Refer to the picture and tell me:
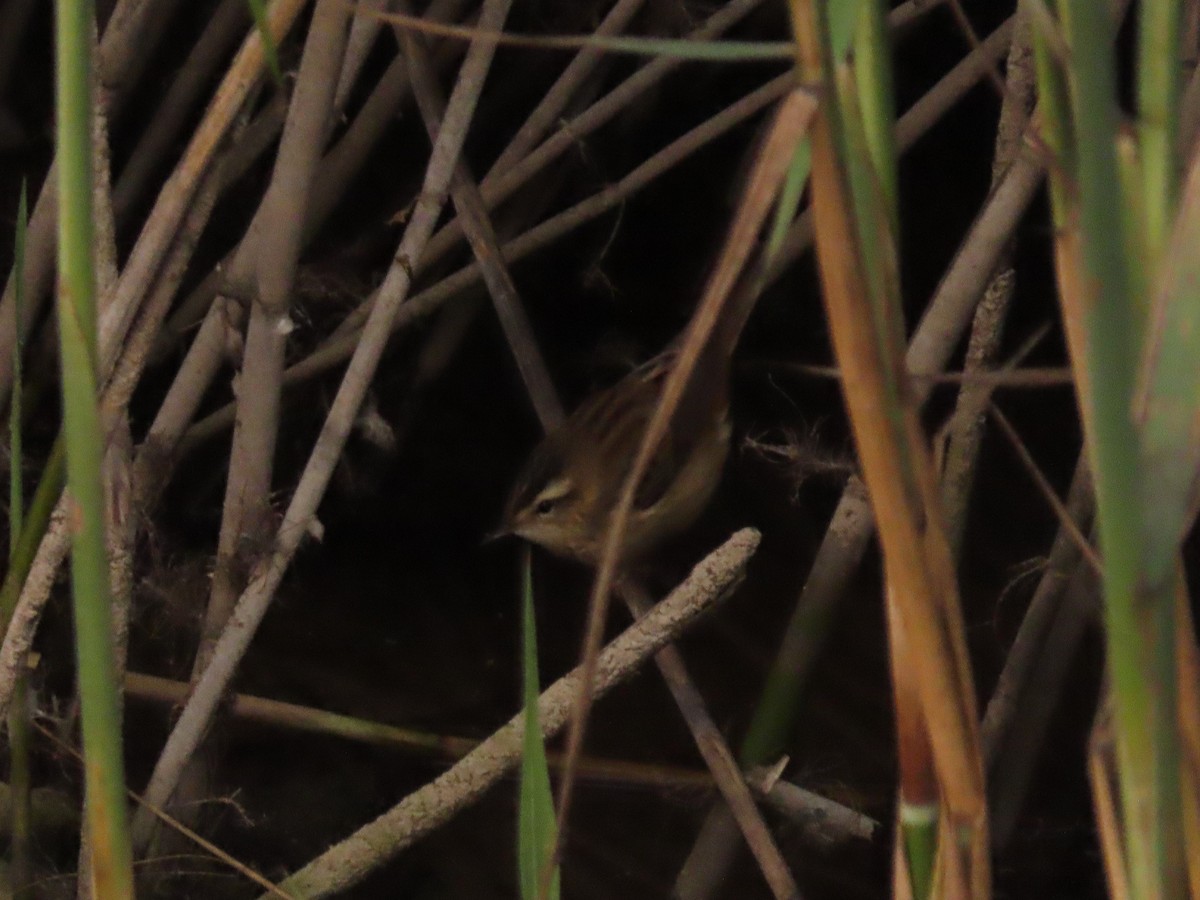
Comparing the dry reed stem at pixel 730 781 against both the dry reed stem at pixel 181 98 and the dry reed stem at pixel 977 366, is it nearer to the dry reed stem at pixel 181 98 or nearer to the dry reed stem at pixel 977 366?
the dry reed stem at pixel 977 366

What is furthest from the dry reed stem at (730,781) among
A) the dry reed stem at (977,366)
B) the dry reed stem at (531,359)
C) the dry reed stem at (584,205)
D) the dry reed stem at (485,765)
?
the dry reed stem at (584,205)

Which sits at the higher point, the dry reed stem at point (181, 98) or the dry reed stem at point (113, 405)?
the dry reed stem at point (181, 98)

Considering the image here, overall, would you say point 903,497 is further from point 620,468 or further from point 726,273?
point 620,468

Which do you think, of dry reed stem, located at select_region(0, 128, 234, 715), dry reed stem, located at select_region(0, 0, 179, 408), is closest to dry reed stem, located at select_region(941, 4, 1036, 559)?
dry reed stem, located at select_region(0, 128, 234, 715)

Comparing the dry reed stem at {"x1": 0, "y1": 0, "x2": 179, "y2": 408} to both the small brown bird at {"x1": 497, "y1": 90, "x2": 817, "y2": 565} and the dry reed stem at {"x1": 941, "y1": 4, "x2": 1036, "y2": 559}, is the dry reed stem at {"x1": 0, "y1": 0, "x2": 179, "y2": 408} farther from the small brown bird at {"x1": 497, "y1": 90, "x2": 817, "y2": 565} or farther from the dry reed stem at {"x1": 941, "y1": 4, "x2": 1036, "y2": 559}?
the dry reed stem at {"x1": 941, "y1": 4, "x2": 1036, "y2": 559}

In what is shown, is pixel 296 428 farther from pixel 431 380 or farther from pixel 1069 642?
pixel 1069 642

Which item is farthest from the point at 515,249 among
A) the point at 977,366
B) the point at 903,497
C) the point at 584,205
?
the point at 903,497

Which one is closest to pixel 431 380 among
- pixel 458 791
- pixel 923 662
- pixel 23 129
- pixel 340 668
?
pixel 340 668
